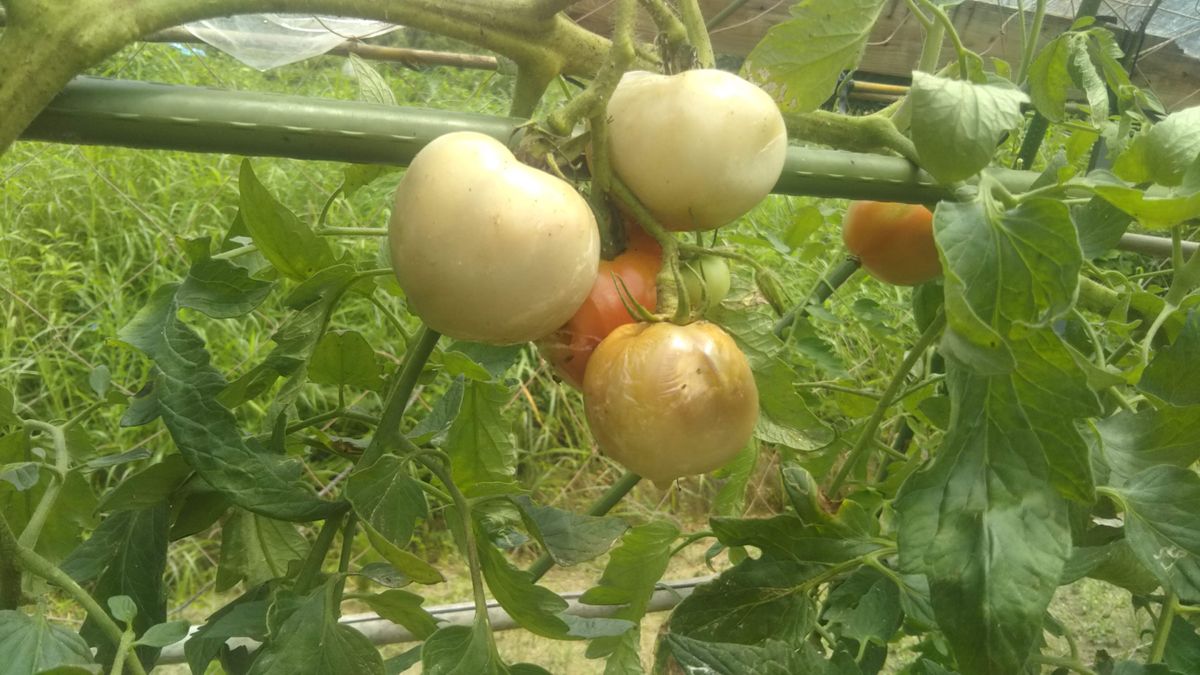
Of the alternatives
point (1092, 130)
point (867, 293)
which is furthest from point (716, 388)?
point (867, 293)

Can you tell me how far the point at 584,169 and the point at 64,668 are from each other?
31 centimetres

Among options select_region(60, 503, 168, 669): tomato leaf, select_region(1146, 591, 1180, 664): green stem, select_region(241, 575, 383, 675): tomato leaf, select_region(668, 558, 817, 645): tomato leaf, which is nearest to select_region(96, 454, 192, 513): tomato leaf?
select_region(60, 503, 168, 669): tomato leaf

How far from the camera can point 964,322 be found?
35 centimetres

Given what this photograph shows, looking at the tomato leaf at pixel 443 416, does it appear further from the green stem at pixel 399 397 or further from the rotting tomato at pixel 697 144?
the rotting tomato at pixel 697 144

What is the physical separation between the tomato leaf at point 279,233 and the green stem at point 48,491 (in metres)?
0.18

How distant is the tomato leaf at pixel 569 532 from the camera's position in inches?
18.4

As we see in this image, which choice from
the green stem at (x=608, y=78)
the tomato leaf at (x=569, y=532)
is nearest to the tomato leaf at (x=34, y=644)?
the tomato leaf at (x=569, y=532)

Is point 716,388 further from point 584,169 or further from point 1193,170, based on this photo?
point 1193,170

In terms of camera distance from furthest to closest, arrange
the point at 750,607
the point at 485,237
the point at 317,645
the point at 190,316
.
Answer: the point at 190,316 < the point at 750,607 < the point at 317,645 < the point at 485,237

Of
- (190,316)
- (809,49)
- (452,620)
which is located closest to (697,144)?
(809,49)

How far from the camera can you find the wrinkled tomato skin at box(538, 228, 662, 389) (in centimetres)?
43

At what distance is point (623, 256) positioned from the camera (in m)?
0.45

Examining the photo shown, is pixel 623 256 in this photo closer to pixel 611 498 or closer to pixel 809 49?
pixel 809 49

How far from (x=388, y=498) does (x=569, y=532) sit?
4.1 inches
